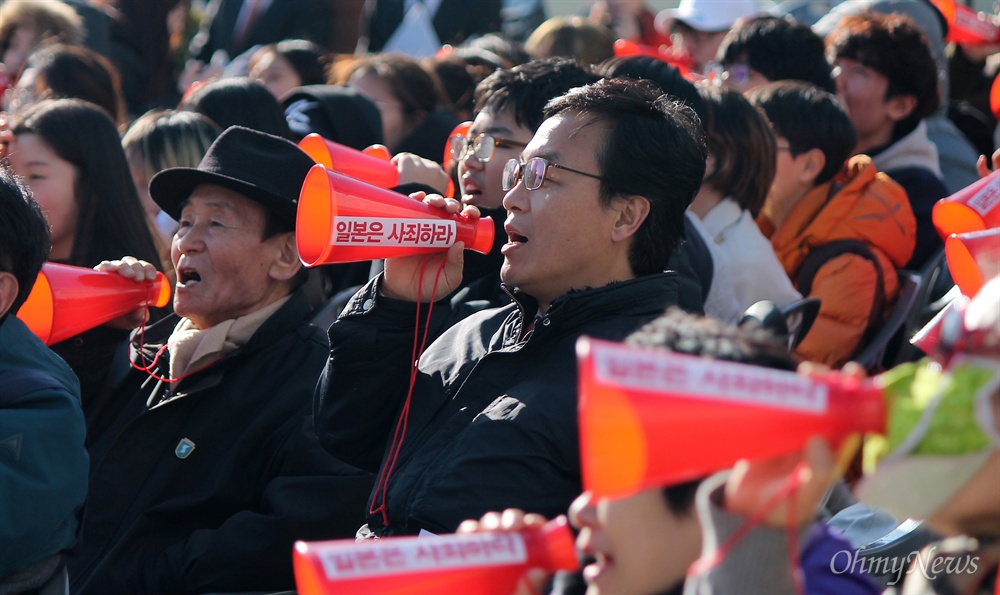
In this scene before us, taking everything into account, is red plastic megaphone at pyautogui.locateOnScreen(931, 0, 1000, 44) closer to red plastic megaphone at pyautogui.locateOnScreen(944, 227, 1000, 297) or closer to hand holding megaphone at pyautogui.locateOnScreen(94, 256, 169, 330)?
red plastic megaphone at pyautogui.locateOnScreen(944, 227, 1000, 297)

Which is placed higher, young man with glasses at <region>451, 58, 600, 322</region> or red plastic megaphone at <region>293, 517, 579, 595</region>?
red plastic megaphone at <region>293, 517, 579, 595</region>

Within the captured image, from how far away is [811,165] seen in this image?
4.91 metres

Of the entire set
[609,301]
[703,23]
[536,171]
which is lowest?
[703,23]

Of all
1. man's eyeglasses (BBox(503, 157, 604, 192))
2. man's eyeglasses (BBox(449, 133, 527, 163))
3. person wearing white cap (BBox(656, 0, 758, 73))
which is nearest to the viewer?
man's eyeglasses (BBox(503, 157, 604, 192))

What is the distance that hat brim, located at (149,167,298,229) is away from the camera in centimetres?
381

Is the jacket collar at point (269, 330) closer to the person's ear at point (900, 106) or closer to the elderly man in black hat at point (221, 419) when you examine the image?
the elderly man in black hat at point (221, 419)

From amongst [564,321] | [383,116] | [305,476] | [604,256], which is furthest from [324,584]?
[383,116]

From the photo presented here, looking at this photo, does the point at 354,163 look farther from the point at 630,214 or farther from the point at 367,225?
the point at 630,214

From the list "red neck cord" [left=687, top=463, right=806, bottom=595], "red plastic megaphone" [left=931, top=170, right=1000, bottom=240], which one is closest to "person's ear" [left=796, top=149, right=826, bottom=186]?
"red plastic megaphone" [left=931, top=170, right=1000, bottom=240]

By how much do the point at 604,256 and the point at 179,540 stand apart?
154cm

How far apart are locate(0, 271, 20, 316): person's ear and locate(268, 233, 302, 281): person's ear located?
93cm

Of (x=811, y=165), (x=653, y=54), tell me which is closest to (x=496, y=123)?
(x=811, y=165)

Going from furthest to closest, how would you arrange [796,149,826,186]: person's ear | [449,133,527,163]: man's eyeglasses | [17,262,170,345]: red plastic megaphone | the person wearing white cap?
the person wearing white cap
[796,149,826,186]: person's ear
[449,133,527,163]: man's eyeglasses
[17,262,170,345]: red plastic megaphone

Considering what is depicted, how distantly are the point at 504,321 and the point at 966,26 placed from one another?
4.31 meters
